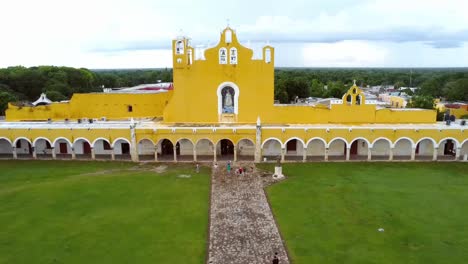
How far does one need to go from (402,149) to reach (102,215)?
20.2 m

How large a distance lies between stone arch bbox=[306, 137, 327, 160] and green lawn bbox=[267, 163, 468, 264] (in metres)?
1.86

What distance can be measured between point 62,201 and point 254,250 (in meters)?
9.85

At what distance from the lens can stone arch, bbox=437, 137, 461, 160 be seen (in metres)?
26.4

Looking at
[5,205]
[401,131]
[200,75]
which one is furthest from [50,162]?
[401,131]

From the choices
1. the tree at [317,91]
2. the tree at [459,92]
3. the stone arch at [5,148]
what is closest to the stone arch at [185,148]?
the stone arch at [5,148]

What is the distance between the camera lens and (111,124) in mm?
27656

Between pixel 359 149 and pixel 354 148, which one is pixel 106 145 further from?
pixel 359 149

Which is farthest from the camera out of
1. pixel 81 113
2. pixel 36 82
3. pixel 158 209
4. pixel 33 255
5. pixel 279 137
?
pixel 36 82

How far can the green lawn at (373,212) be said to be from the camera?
44.3 ft

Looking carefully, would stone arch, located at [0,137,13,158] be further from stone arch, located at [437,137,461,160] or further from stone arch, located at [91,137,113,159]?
stone arch, located at [437,137,461,160]

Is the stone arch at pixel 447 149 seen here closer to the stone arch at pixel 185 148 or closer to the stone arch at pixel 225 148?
the stone arch at pixel 225 148

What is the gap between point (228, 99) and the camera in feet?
91.1

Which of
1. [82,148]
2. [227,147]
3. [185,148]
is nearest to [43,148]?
[82,148]

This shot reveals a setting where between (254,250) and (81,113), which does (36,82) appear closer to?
(81,113)
